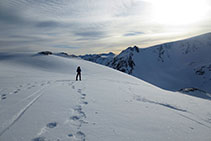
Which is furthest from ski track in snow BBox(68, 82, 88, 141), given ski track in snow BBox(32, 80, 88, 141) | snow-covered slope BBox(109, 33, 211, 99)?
snow-covered slope BBox(109, 33, 211, 99)

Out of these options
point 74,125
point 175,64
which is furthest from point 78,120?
point 175,64

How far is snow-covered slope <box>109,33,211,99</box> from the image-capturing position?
104938 millimetres

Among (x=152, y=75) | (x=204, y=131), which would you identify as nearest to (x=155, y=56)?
(x=152, y=75)

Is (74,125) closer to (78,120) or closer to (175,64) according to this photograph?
(78,120)

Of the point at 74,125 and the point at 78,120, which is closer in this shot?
the point at 74,125

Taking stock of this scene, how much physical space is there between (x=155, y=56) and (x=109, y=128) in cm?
16238

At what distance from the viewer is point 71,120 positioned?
356cm

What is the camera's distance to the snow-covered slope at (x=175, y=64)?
344 ft

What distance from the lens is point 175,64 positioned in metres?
136

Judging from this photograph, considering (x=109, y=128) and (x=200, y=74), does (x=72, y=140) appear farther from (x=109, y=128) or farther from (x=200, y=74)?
(x=200, y=74)

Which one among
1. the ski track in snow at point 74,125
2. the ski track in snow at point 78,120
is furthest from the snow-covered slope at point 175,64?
the ski track in snow at point 74,125

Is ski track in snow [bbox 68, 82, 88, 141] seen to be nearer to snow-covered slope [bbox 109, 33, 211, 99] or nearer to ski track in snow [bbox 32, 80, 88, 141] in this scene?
ski track in snow [bbox 32, 80, 88, 141]

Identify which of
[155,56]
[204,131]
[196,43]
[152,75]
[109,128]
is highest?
[196,43]

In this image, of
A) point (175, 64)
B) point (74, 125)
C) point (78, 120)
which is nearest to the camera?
point (74, 125)
